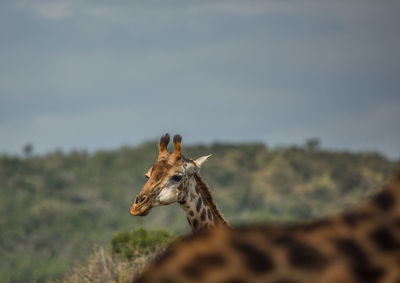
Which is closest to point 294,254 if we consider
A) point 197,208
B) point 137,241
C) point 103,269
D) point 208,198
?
point 197,208

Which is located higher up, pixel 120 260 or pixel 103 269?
Result: pixel 120 260

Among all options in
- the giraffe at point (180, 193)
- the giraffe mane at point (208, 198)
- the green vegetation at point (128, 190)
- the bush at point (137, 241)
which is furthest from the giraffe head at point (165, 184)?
the green vegetation at point (128, 190)

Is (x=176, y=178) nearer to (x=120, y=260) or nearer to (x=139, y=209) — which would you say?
(x=139, y=209)

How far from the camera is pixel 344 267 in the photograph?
286 cm

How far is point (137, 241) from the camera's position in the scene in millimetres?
18484

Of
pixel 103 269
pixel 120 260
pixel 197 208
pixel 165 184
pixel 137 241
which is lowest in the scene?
pixel 103 269

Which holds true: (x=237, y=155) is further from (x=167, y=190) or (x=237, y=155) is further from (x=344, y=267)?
(x=344, y=267)

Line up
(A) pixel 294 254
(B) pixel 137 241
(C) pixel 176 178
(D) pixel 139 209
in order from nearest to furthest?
(A) pixel 294 254 → (D) pixel 139 209 → (C) pixel 176 178 → (B) pixel 137 241

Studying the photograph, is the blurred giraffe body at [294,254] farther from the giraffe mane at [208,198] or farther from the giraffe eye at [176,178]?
the giraffe eye at [176,178]

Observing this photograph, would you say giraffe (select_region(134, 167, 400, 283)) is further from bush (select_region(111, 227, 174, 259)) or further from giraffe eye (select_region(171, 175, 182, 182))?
bush (select_region(111, 227, 174, 259))

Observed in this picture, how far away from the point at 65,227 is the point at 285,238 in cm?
6165

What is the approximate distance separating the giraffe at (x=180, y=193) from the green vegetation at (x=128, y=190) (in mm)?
44130

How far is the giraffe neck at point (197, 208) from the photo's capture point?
33.3 ft

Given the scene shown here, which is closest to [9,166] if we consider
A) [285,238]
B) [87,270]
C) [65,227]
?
[65,227]
